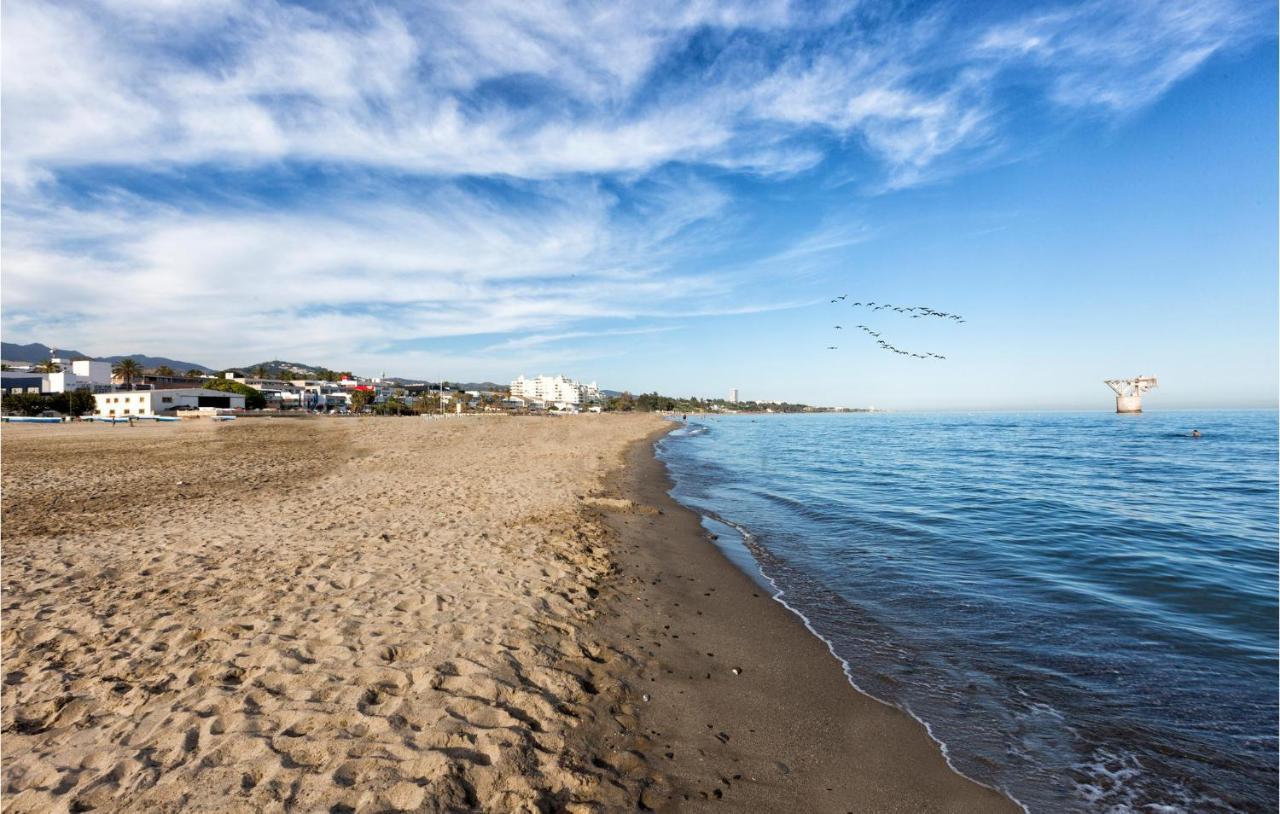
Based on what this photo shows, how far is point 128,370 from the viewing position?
91.1 m

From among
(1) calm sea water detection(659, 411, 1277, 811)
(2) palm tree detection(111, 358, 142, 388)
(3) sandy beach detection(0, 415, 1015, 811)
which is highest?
(2) palm tree detection(111, 358, 142, 388)

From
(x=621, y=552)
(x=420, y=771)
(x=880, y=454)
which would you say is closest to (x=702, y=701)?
(x=420, y=771)

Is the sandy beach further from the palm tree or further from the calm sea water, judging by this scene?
the palm tree

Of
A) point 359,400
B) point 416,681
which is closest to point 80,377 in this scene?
point 359,400

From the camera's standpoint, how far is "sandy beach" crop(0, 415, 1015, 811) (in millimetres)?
3605

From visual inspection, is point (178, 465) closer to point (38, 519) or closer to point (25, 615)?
point (38, 519)

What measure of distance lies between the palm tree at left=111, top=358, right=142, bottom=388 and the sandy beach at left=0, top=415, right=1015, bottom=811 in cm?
11045

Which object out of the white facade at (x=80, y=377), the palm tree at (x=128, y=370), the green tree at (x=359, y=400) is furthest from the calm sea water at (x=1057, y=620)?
the white facade at (x=80, y=377)

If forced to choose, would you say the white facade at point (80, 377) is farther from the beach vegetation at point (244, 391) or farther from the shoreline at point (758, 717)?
the shoreline at point (758, 717)

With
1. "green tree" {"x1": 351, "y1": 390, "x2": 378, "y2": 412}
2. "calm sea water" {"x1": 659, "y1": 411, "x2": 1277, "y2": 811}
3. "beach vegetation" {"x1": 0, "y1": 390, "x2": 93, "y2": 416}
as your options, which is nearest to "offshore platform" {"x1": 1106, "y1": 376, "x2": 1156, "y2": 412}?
"calm sea water" {"x1": 659, "y1": 411, "x2": 1277, "y2": 811}

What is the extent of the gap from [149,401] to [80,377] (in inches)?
1577

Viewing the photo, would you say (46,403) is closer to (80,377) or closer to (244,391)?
(244,391)

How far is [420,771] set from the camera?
3.58 metres

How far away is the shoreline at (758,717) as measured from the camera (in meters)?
4.02
